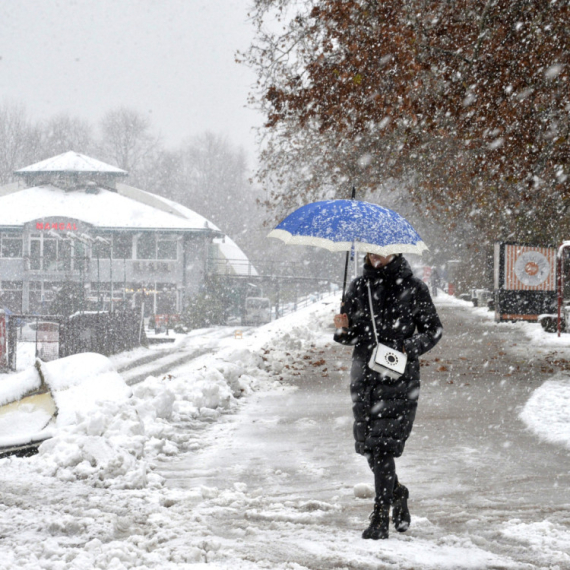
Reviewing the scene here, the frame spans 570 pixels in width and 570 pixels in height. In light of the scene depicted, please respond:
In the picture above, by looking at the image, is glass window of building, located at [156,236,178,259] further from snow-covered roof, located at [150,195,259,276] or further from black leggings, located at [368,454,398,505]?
black leggings, located at [368,454,398,505]

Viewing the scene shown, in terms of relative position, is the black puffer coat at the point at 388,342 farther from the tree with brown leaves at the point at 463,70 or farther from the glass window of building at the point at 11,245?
the glass window of building at the point at 11,245

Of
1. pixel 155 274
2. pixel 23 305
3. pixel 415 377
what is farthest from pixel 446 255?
pixel 415 377

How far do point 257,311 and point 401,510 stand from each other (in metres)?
41.7

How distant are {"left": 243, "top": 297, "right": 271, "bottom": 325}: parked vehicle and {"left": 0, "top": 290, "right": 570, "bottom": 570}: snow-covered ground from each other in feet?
118

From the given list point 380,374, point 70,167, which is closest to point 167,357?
point 380,374

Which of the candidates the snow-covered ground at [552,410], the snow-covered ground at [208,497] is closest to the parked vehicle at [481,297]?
the snow-covered ground at [552,410]

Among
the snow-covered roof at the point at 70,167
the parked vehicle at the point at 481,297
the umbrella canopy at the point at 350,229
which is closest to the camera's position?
the umbrella canopy at the point at 350,229

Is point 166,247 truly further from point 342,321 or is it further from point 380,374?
point 380,374

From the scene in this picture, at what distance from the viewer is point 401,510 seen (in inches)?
191

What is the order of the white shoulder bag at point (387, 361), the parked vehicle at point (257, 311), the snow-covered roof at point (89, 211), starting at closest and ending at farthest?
the white shoulder bag at point (387, 361) → the parked vehicle at point (257, 311) → the snow-covered roof at point (89, 211)

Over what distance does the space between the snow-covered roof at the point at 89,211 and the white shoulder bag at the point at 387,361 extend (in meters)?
42.0

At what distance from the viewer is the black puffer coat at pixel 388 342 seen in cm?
475

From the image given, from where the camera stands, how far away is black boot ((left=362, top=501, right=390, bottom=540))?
4.69 meters

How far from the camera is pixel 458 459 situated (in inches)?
273
